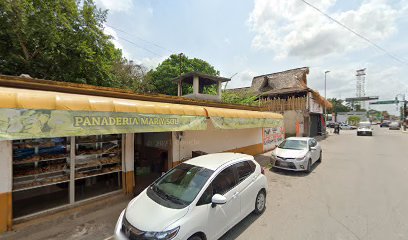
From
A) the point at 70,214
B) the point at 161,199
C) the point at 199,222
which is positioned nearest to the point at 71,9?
the point at 70,214

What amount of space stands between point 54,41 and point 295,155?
15024 millimetres

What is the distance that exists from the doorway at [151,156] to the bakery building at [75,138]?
0.15 ft

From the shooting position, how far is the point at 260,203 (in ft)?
16.4

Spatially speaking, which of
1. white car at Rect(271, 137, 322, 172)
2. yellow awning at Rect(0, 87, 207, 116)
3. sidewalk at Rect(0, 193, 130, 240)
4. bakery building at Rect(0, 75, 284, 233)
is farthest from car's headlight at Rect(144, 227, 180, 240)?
white car at Rect(271, 137, 322, 172)

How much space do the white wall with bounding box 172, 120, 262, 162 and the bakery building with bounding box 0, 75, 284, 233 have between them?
0.18ft

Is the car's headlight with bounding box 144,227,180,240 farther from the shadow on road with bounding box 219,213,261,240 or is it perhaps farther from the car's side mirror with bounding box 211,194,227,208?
the shadow on road with bounding box 219,213,261,240

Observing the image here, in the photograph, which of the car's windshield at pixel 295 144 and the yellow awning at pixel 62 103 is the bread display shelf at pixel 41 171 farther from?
the car's windshield at pixel 295 144

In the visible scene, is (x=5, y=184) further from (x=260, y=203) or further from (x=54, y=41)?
(x=54, y=41)

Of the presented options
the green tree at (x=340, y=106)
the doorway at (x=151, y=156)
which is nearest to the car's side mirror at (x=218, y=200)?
Result: the doorway at (x=151, y=156)

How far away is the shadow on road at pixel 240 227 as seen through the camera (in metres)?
3.98

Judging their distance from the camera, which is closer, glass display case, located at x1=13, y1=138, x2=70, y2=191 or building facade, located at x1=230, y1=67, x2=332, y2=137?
glass display case, located at x1=13, y1=138, x2=70, y2=191

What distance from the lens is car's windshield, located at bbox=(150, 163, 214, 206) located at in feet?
11.6

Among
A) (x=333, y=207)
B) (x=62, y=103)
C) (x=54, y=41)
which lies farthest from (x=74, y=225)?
(x=54, y=41)

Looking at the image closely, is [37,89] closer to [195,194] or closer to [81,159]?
[81,159]
